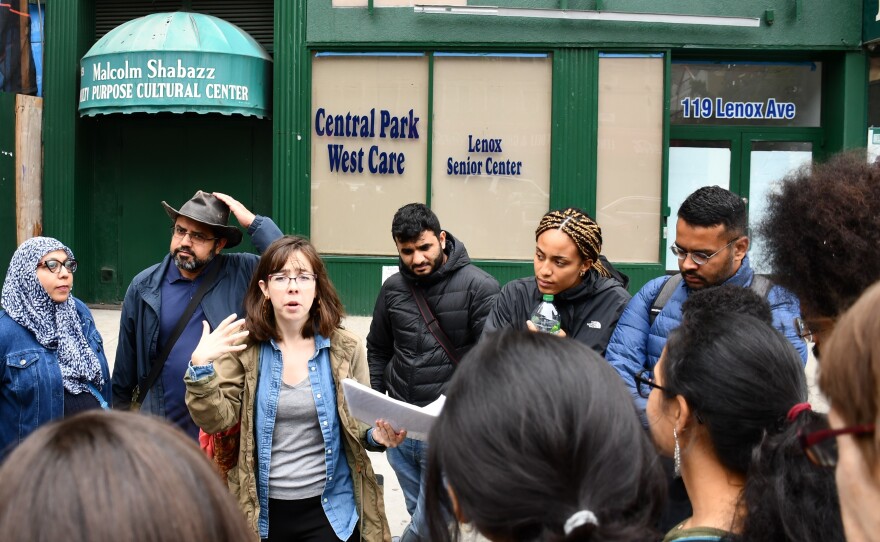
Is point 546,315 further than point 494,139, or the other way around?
point 494,139

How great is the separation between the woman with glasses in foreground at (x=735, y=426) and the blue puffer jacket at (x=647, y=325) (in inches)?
44.1

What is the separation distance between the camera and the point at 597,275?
389cm

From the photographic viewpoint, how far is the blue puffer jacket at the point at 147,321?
13.9 feet

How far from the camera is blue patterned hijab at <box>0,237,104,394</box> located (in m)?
4.09

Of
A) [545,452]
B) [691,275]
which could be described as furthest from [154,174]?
[545,452]

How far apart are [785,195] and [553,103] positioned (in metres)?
8.04

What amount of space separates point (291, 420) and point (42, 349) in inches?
58.6

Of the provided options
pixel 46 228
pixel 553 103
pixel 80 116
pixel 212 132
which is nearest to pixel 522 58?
pixel 553 103

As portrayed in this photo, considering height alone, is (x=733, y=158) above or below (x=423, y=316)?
above

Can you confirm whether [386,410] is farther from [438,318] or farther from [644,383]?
[438,318]

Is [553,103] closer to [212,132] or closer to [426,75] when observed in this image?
[426,75]

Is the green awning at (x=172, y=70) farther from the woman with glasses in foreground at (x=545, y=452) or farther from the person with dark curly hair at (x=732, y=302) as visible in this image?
the woman with glasses in foreground at (x=545, y=452)

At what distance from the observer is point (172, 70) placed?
988 centimetres

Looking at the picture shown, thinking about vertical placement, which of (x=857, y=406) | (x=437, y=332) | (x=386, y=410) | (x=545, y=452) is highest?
(x=857, y=406)
